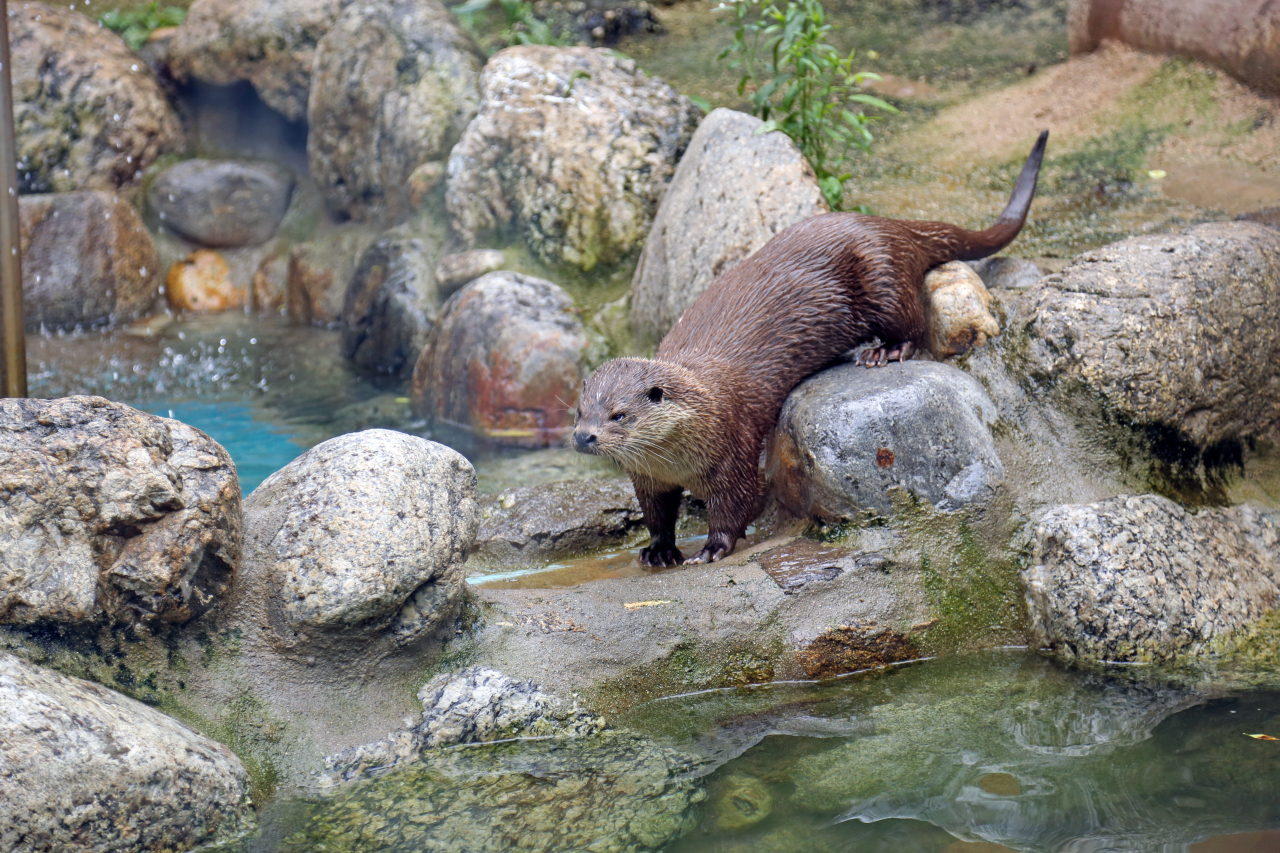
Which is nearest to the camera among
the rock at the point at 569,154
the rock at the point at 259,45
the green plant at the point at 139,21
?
the rock at the point at 569,154

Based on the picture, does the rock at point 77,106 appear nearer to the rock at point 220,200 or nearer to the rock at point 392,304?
the rock at point 220,200

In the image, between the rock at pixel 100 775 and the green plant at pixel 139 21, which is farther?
the green plant at pixel 139 21

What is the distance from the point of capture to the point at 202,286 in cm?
747

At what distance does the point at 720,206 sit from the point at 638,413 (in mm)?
1572

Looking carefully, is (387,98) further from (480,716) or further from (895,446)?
(480,716)

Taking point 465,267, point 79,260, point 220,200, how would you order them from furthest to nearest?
point 220,200 < point 79,260 < point 465,267

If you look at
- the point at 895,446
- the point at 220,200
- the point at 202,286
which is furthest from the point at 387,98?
the point at 895,446

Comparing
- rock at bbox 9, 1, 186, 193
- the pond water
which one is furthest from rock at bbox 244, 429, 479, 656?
rock at bbox 9, 1, 186, 193

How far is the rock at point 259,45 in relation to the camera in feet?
23.4

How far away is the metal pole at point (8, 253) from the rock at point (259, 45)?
361cm

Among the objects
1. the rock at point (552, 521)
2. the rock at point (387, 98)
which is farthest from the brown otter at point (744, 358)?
the rock at point (387, 98)

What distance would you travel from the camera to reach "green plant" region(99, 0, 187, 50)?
7719mm

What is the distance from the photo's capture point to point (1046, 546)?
3027mm

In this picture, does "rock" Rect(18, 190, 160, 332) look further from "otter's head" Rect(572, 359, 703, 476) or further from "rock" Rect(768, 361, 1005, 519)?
"rock" Rect(768, 361, 1005, 519)
